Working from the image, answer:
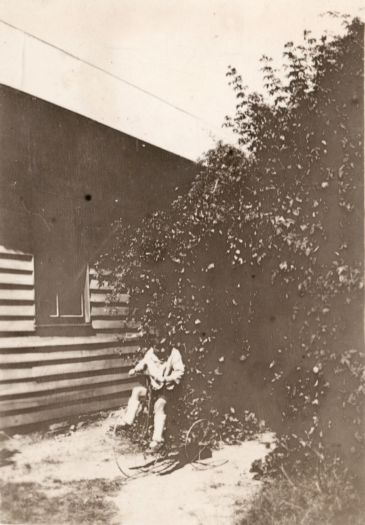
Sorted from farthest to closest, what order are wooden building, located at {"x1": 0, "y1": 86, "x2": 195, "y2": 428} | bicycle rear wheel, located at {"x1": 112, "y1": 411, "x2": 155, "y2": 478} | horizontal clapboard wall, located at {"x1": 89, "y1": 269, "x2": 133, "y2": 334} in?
horizontal clapboard wall, located at {"x1": 89, "y1": 269, "x2": 133, "y2": 334}, wooden building, located at {"x1": 0, "y1": 86, "x2": 195, "y2": 428}, bicycle rear wheel, located at {"x1": 112, "y1": 411, "x2": 155, "y2": 478}

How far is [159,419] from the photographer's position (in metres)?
4.40

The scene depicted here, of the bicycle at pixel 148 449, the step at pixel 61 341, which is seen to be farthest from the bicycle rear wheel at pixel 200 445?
the step at pixel 61 341

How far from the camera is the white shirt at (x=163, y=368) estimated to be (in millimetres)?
4522

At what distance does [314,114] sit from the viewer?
373 cm

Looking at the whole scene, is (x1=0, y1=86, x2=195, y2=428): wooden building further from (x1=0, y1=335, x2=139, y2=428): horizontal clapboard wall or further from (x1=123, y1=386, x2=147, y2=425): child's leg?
(x1=123, y1=386, x2=147, y2=425): child's leg

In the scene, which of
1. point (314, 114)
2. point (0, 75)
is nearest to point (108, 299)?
point (0, 75)

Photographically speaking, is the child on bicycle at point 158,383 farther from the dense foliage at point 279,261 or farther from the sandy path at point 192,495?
the sandy path at point 192,495

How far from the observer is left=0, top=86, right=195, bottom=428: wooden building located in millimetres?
4469

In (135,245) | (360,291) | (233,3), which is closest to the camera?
(360,291)

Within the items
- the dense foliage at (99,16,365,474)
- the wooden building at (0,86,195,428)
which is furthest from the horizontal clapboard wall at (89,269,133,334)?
the dense foliage at (99,16,365,474)

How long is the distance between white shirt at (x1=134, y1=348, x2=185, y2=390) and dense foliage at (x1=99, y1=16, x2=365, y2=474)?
143 mm

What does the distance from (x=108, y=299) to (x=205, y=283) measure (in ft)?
3.74

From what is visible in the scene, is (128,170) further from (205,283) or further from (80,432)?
(80,432)

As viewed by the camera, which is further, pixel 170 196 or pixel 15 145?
pixel 170 196
